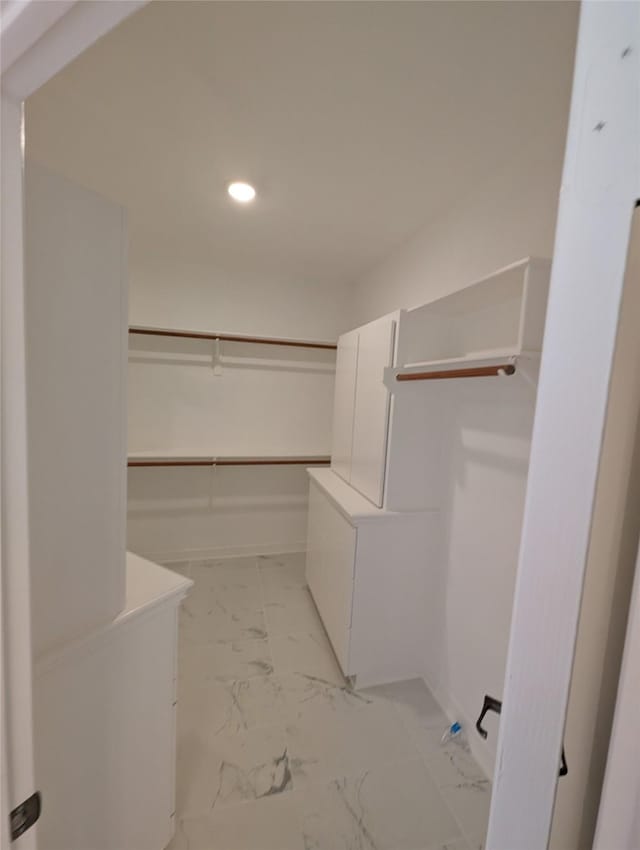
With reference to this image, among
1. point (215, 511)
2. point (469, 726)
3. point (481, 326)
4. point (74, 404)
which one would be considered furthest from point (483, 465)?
point (215, 511)

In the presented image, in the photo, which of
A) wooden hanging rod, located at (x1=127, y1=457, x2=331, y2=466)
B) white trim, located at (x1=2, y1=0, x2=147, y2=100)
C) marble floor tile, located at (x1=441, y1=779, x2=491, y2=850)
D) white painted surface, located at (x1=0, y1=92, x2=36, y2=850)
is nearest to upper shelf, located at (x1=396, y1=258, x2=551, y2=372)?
white trim, located at (x1=2, y1=0, x2=147, y2=100)

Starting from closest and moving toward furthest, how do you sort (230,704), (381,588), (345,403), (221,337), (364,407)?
(230,704) → (381,588) → (364,407) → (345,403) → (221,337)

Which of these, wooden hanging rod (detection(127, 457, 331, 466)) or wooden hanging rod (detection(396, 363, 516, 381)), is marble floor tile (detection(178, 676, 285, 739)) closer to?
wooden hanging rod (detection(127, 457, 331, 466))

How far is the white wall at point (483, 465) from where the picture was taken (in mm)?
1438

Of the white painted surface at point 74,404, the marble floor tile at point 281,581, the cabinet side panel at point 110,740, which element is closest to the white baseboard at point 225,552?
the marble floor tile at point 281,581

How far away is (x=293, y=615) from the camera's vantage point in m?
2.54

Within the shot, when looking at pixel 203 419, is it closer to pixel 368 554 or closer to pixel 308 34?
pixel 368 554

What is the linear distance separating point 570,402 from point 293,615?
2638 millimetres

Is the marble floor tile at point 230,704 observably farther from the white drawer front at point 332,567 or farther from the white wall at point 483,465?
the white wall at point 483,465

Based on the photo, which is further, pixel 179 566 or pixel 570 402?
pixel 179 566

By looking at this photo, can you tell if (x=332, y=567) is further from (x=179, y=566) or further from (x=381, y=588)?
(x=179, y=566)

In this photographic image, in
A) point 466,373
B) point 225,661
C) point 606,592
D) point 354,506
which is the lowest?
point 225,661

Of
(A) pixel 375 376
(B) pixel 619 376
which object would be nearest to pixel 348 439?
(A) pixel 375 376

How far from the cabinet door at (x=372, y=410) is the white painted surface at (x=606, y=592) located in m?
1.51
